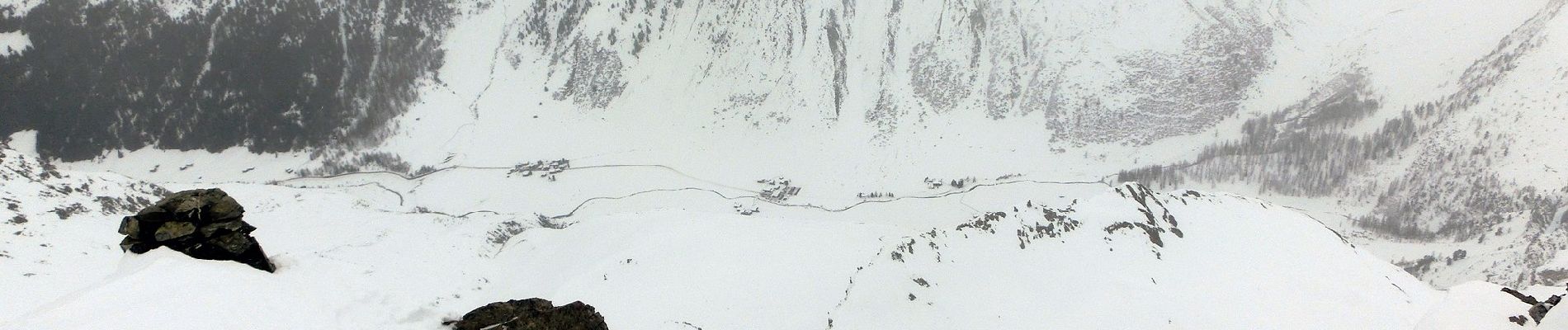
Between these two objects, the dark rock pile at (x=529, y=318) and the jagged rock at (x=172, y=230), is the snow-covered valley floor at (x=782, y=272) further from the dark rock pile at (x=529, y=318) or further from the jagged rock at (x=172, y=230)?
the dark rock pile at (x=529, y=318)

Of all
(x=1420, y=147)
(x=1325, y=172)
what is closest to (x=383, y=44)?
(x=1325, y=172)

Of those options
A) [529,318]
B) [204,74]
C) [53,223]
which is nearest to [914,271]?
[529,318]

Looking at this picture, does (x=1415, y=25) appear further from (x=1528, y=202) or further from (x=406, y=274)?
(x=406, y=274)

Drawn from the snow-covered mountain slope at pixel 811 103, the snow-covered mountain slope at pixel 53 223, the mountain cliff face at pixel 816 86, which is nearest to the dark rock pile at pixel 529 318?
the snow-covered mountain slope at pixel 53 223

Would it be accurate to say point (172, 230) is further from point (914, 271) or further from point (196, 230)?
point (914, 271)

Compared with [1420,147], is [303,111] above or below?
above

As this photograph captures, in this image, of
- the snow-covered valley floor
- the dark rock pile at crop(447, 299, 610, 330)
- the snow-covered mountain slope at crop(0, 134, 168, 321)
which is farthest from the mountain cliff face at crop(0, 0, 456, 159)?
the dark rock pile at crop(447, 299, 610, 330)
